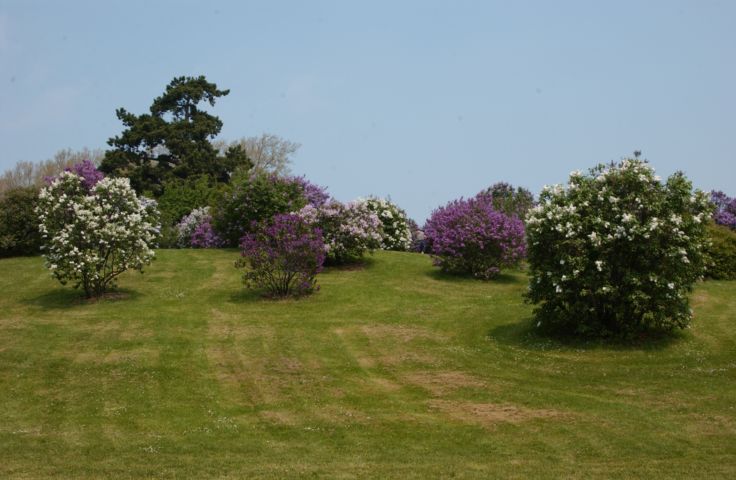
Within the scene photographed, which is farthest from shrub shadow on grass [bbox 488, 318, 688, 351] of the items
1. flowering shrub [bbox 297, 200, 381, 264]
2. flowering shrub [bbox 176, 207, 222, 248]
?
flowering shrub [bbox 176, 207, 222, 248]

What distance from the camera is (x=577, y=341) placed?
2198 centimetres

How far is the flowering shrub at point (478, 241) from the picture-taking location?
31984 mm

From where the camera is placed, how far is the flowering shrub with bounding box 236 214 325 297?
28141mm

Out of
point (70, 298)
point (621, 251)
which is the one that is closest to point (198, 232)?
point (70, 298)

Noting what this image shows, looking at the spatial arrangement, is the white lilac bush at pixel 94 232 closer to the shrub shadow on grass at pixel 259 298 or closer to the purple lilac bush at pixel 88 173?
the shrub shadow on grass at pixel 259 298

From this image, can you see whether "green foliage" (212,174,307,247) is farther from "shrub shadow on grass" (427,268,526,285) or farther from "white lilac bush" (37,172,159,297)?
"white lilac bush" (37,172,159,297)

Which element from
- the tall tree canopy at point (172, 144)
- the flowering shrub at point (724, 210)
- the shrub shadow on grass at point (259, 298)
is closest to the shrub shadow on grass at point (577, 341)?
the shrub shadow on grass at point (259, 298)

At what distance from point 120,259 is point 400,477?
19.0m

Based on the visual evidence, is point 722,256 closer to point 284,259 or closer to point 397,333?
point 397,333

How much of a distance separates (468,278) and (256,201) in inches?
455

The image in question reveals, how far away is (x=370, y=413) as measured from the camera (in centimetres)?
1592

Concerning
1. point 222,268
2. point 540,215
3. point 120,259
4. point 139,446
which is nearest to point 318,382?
point 139,446

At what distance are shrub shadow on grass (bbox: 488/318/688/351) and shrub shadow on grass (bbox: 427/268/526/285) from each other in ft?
28.9

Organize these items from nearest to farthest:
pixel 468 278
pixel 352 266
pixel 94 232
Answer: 1. pixel 94 232
2. pixel 468 278
3. pixel 352 266
